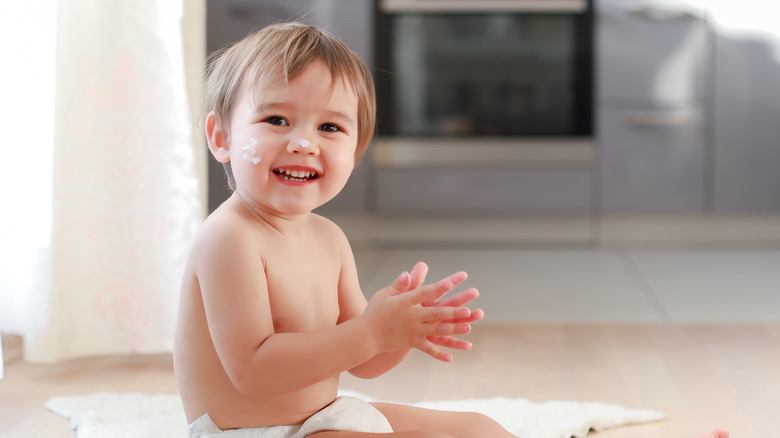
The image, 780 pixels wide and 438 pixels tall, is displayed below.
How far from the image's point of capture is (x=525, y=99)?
2812 millimetres

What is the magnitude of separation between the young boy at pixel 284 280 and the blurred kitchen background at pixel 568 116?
185cm

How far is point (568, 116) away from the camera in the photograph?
111 inches

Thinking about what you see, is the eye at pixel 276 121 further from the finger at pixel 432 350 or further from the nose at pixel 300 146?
the finger at pixel 432 350

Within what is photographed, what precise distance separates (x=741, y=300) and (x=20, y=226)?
1.55m

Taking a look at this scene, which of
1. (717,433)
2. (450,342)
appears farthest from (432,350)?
(717,433)

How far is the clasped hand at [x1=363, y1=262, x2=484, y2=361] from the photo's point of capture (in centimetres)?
71

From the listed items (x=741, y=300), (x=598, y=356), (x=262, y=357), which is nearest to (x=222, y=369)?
(x=262, y=357)

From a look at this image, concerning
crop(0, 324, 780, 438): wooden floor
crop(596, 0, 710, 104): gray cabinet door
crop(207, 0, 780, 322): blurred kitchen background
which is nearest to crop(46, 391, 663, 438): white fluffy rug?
crop(0, 324, 780, 438): wooden floor

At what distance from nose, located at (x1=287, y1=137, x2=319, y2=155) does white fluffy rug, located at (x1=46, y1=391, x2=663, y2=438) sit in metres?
0.49

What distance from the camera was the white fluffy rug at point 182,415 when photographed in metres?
1.10

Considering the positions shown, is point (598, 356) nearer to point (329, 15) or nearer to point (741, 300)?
point (741, 300)

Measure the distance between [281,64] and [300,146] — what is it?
0.08m

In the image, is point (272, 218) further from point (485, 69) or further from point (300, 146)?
point (485, 69)

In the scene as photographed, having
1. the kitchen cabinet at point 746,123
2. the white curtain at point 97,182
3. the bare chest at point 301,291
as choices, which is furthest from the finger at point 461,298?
the kitchen cabinet at point 746,123
